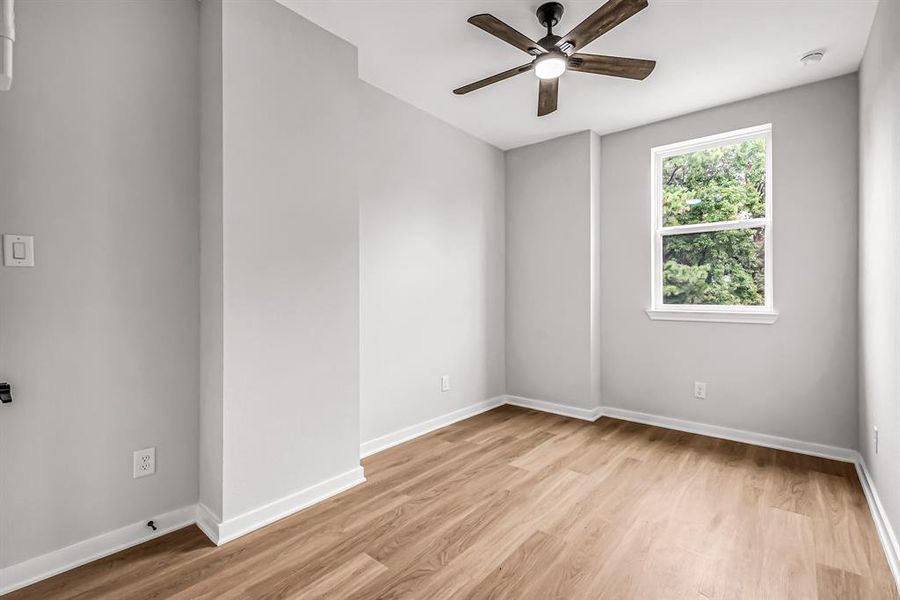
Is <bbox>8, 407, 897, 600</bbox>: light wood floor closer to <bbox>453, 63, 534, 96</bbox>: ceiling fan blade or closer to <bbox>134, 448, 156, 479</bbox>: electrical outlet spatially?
<bbox>134, 448, 156, 479</bbox>: electrical outlet

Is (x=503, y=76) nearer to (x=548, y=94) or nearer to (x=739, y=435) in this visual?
(x=548, y=94)

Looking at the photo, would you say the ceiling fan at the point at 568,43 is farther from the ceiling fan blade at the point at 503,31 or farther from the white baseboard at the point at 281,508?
the white baseboard at the point at 281,508

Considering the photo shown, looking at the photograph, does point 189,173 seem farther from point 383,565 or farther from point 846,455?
point 846,455

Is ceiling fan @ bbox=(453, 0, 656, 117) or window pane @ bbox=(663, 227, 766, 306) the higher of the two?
ceiling fan @ bbox=(453, 0, 656, 117)

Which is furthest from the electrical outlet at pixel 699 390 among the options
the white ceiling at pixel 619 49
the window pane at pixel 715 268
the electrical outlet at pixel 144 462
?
the electrical outlet at pixel 144 462

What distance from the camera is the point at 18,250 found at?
168 centimetres

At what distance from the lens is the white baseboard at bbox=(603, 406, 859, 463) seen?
2.96 metres

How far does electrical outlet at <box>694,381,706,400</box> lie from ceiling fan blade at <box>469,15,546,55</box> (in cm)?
275

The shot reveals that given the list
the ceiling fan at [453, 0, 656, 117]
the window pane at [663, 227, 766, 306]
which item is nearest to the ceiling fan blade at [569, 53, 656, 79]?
the ceiling fan at [453, 0, 656, 117]

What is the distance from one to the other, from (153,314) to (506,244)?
3159 millimetres

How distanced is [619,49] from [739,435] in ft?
9.34

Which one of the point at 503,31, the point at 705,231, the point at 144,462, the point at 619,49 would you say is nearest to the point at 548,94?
the point at 619,49

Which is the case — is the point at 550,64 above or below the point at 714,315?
above

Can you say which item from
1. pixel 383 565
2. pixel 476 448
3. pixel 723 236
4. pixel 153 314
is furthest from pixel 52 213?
pixel 723 236
